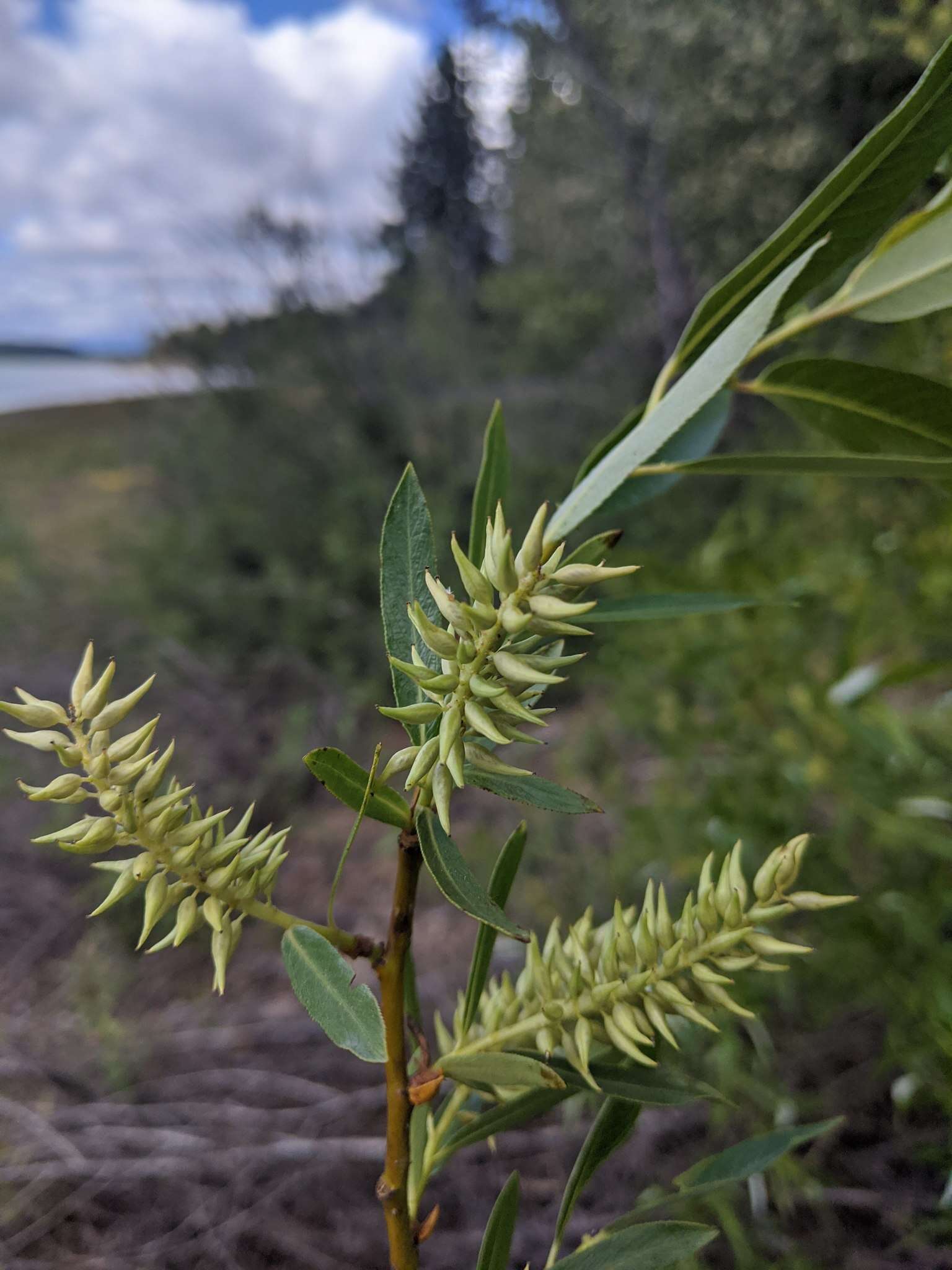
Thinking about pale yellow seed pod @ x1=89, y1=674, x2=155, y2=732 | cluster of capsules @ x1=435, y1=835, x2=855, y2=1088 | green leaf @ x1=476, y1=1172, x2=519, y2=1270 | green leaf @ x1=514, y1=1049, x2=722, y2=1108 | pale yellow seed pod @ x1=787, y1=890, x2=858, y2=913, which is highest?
pale yellow seed pod @ x1=89, y1=674, x2=155, y2=732

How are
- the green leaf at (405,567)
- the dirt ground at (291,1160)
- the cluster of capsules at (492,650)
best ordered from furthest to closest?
the dirt ground at (291,1160), the green leaf at (405,567), the cluster of capsules at (492,650)

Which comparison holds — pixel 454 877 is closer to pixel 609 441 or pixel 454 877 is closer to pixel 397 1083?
pixel 397 1083

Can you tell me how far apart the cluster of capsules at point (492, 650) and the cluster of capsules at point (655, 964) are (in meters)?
0.10

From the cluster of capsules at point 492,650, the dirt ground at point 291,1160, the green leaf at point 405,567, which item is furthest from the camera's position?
the dirt ground at point 291,1160

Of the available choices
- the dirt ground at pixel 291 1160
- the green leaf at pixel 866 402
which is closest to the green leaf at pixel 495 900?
the green leaf at pixel 866 402

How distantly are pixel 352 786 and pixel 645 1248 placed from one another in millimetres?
233

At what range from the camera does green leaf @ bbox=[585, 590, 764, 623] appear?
0.35m

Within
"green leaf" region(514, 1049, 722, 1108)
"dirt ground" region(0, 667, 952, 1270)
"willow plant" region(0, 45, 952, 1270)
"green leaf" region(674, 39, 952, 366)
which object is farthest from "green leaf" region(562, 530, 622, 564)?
"dirt ground" region(0, 667, 952, 1270)

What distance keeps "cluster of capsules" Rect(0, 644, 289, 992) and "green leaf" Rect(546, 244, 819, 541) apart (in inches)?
6.5

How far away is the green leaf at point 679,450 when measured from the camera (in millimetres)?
391

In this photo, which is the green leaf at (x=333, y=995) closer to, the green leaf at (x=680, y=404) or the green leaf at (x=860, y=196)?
the green leaf at (x=680, y=404)

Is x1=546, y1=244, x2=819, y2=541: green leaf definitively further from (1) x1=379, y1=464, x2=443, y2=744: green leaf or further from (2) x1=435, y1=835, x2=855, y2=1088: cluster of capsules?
(2) x1=435, y1=835, x2=855, y2=1088: cluster of capsules

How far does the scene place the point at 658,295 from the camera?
2.87 metres

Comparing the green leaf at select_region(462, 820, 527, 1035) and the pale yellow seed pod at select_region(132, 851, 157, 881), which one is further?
the green leaf at select_region(462, 820, 527, 1035)
